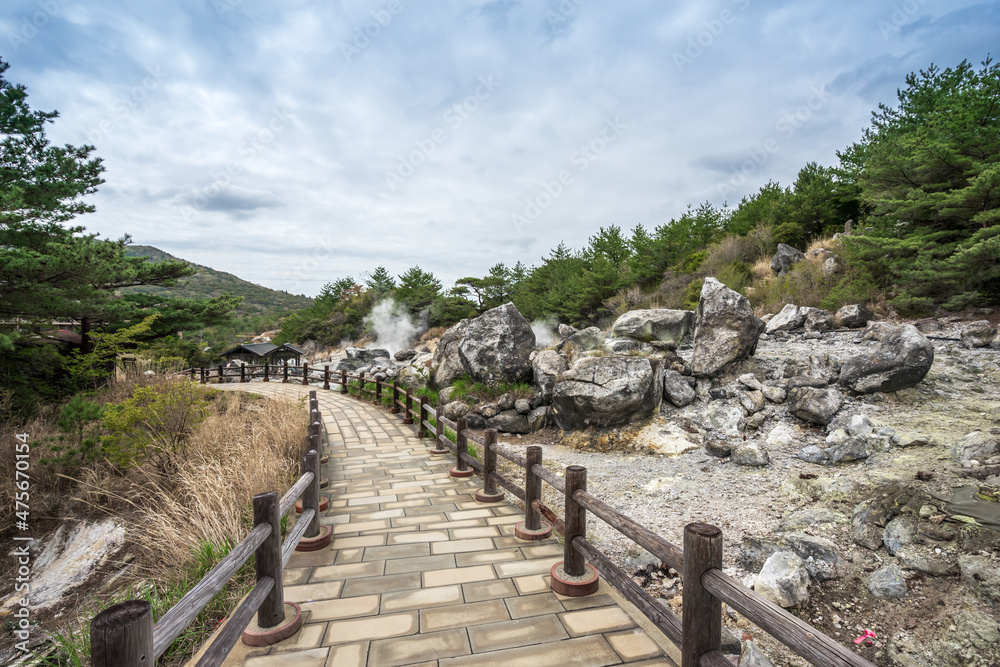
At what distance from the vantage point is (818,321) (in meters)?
12.0

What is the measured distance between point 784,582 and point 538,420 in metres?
6.81

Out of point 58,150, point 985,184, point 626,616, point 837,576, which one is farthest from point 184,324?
point 985,184

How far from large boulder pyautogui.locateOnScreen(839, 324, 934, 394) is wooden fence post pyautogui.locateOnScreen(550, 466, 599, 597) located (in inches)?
293

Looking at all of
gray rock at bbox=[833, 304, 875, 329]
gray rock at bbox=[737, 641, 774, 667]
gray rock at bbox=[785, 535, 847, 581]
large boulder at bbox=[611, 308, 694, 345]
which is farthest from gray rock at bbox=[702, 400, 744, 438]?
gray rock at bbox=[833, 304, 875, 329]

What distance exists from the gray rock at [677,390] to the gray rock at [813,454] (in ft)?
8.81

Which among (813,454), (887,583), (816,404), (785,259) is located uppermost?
(785,259)

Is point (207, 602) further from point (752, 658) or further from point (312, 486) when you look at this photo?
point (752, 658)

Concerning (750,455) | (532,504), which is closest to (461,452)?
(532,504)

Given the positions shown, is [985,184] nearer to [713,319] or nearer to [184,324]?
[713,319]

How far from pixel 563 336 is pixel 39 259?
45.0ft

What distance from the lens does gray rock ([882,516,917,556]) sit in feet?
14.0

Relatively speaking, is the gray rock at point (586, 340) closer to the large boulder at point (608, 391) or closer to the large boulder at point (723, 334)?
the large boulder at point (608, 391)

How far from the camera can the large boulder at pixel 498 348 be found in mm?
11602

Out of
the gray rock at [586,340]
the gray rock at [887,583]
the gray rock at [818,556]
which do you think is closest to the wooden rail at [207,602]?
the gray rock at [818,556]
